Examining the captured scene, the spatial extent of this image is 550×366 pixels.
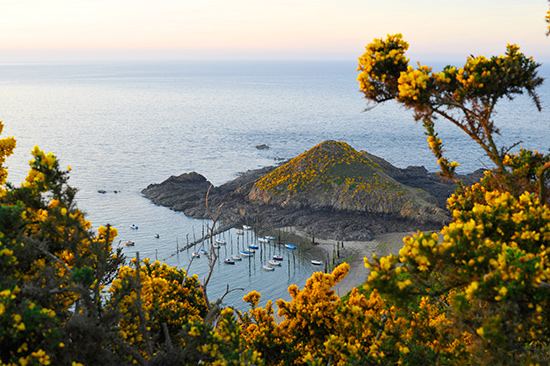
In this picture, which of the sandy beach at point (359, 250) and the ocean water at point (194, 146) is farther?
the ocean water at point (194, 146)

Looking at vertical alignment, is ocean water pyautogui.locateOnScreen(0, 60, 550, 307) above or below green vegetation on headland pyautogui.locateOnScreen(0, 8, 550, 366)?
below

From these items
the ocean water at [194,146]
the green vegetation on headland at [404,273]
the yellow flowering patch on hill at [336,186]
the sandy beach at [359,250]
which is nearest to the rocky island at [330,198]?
the yellow flowering patch on hill at [336,186]

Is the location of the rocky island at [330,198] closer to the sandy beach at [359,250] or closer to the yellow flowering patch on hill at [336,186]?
the yellow flowering patch on hill at [336,186]

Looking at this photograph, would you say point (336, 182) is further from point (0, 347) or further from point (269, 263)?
point (0, 347)

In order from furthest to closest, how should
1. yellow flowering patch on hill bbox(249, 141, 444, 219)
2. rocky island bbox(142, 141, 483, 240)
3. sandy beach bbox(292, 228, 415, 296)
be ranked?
yellow flowering patch on hill bbox(249, 141, 444, 219) < rocky island bbox(142, 141, 483, 240) < sandy beach bbox(292, 228, 415, 296)

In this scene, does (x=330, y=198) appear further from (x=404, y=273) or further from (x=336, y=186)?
(x=404, y=273)

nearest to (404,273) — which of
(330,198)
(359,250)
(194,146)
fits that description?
(359,250)

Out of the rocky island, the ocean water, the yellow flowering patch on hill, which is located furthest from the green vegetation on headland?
the yellow flowering patch on hill

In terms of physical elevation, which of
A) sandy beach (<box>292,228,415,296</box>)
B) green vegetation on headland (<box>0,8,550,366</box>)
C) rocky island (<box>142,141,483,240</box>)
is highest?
green vegetation on headland (<box>0,8,550,366</box>)

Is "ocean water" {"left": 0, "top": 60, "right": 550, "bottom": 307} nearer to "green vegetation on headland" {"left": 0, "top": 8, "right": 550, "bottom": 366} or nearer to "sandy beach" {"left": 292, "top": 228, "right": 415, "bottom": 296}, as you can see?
"sandy beach" {"left": 292, "top": 228, "right": 415, "bottom": 296}
